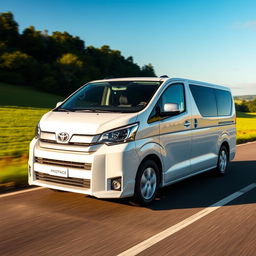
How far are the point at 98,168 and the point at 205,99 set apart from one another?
3.32m

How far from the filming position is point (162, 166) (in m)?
5.71

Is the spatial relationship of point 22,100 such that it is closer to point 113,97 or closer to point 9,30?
point 9,30

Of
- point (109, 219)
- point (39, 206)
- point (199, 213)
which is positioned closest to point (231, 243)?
point (199, 213)

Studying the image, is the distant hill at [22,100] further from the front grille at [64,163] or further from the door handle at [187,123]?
the front grille at [64,163]

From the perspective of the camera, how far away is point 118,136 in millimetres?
5004

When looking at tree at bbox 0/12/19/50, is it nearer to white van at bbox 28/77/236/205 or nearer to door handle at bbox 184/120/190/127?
white van at bbox 28/77/236/205

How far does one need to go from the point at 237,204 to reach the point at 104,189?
2126 millimetres

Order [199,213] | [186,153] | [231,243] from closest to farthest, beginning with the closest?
1. [231,243]
2. [199,213]
3. [186,153]

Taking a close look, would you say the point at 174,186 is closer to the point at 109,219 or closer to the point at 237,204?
the point at 237,204

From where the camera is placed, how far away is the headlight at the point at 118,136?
4.98m

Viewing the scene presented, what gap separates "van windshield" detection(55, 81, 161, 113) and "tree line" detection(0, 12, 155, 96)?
201 ft

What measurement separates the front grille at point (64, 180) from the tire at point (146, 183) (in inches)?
28.1

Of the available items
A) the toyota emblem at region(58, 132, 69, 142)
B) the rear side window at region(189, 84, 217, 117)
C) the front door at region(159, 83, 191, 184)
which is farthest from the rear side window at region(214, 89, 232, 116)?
the toyota emblem at region(58, 132, 69, 142)

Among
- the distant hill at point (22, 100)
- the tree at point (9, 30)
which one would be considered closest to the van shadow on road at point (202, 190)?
the distant hill at point (22, 100)
